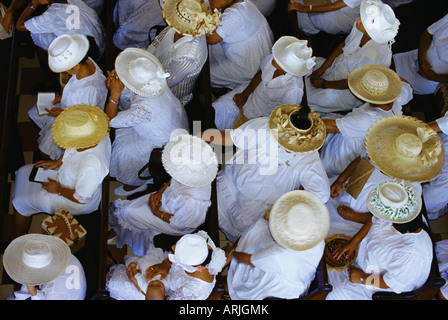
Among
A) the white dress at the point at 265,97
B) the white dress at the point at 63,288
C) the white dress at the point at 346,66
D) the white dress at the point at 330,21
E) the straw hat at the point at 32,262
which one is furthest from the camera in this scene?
the white dress at the point at 330,21

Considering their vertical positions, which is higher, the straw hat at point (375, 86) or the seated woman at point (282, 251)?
the straw hat at point (375, 86)

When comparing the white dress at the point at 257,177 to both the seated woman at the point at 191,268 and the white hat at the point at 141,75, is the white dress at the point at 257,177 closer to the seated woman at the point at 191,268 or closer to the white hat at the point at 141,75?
the white hat at the point at 141,75

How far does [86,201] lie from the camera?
143 inches

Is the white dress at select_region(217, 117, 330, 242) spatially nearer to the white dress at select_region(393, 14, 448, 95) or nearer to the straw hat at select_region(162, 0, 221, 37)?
the straw hat at select_region(162, 0, 221, 37)

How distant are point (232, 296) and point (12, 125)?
221cm

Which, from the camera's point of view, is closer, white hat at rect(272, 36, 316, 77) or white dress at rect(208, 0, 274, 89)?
white hat at rect(272, 36, 316, 77)

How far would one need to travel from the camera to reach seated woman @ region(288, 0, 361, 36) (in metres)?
4.54

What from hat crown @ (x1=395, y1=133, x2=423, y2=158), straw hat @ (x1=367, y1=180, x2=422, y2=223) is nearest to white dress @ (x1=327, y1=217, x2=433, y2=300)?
straw hat @ (x1=367, y1=180, x2=422, y2=223)

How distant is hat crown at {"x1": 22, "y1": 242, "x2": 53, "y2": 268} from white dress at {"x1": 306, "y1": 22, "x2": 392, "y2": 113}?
2684mm

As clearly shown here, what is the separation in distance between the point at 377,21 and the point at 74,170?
261cm

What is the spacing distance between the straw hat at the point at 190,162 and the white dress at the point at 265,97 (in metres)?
0.88

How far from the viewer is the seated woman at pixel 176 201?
344 centimetres

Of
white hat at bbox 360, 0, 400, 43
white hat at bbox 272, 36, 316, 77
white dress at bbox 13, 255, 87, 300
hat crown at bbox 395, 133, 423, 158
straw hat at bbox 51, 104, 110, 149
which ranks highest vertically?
white hat at bbox 360, 0, 400, 43

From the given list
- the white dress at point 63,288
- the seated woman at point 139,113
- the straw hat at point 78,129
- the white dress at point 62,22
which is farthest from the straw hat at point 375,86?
the white dress at point 63,288
